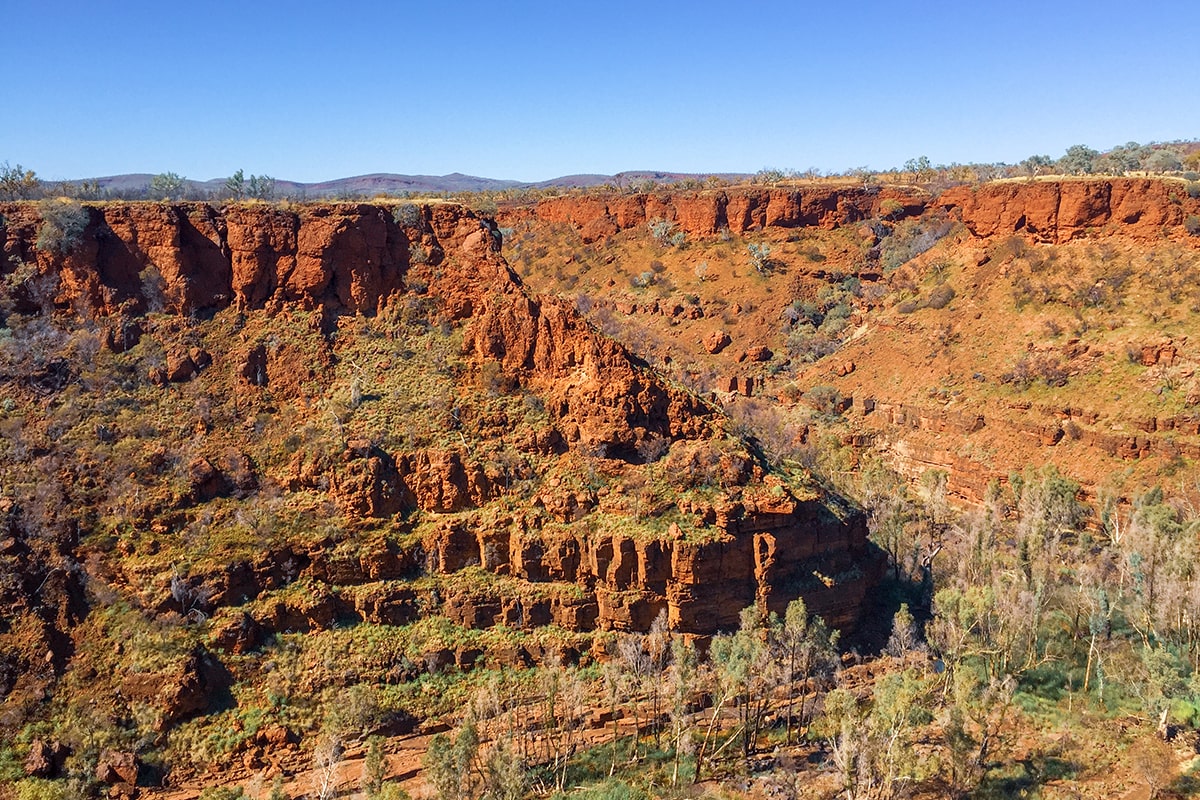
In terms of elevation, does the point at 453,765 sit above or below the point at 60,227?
below

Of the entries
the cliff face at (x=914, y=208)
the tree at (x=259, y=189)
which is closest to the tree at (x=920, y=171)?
→ the cliff face at (x=914, y=208)

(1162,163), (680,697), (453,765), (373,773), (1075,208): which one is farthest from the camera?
(1162,163)

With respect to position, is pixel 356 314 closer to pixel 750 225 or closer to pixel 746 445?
pixel 746 445

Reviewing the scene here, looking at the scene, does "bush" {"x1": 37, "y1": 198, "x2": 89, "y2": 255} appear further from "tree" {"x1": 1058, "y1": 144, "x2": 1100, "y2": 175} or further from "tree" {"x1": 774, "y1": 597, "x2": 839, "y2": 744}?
"tree" {"x1": 1058, "y1": 144, "x2": 1100, "y2": 175}

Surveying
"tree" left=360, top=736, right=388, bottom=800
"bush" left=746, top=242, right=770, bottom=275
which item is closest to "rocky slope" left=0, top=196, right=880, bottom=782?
"tree" left=360, top=736, right=388, bottom=800

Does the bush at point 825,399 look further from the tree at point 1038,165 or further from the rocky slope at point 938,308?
the tree at point 1038,165

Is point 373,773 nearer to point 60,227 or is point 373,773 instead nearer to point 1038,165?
point 60,227

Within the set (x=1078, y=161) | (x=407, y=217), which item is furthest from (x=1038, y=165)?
(x=407, y=217)

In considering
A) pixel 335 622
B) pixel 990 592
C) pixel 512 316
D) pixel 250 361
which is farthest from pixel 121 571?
pixel 990 592
